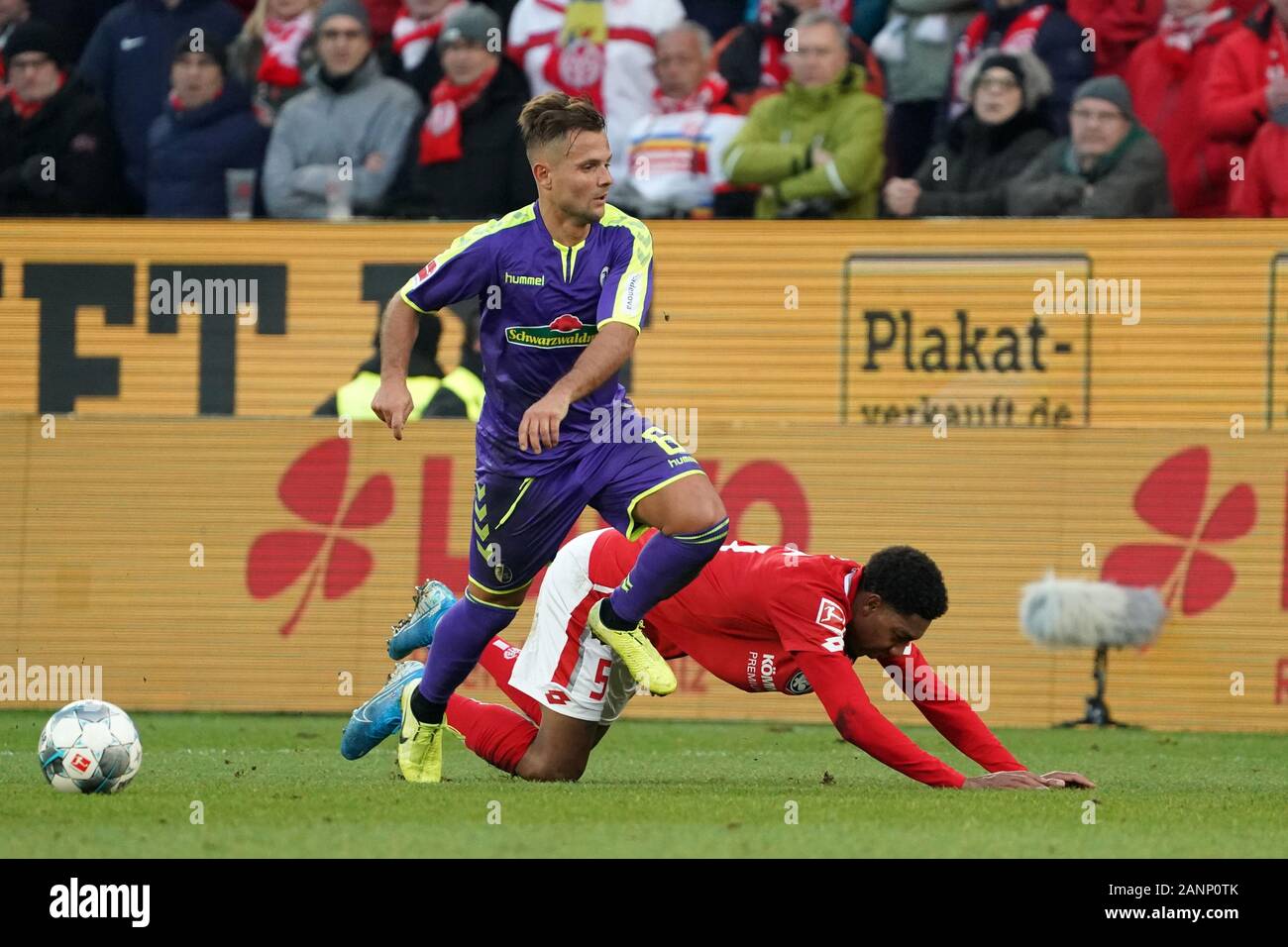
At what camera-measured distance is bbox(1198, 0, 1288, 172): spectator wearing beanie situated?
13.4 m

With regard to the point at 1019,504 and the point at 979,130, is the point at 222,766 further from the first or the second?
the point at 979,130

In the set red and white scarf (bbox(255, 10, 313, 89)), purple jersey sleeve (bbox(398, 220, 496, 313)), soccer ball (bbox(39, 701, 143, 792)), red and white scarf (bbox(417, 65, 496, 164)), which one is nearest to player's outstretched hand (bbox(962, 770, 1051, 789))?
purple jersey sleeve (bbox(398, 220, 496, 313))

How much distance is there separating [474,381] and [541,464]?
608 cm

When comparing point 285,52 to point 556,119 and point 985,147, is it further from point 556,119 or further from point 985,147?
point 556,119

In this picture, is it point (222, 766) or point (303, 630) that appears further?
point (303, 630)

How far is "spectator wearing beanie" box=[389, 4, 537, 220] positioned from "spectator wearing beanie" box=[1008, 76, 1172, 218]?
11.7 ft

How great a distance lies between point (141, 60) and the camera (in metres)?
15.3

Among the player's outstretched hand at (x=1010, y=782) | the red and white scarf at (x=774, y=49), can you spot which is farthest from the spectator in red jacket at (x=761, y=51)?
the player's outstretched hand at (x=1010, y=782)

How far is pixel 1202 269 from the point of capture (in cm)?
1390

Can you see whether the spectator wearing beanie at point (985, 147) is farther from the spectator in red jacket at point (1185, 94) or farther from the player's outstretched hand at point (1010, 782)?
the player's outstretched hand at point (1010, 782)

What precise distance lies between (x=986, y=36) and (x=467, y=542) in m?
5.14

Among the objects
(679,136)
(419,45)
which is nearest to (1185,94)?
(679,136)

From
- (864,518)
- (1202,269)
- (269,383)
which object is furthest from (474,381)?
(1202,269)

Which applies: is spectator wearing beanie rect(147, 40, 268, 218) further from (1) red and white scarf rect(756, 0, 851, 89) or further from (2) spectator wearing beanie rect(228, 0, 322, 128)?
(1) red and white scarf rect(756, 0, 851, 89)
